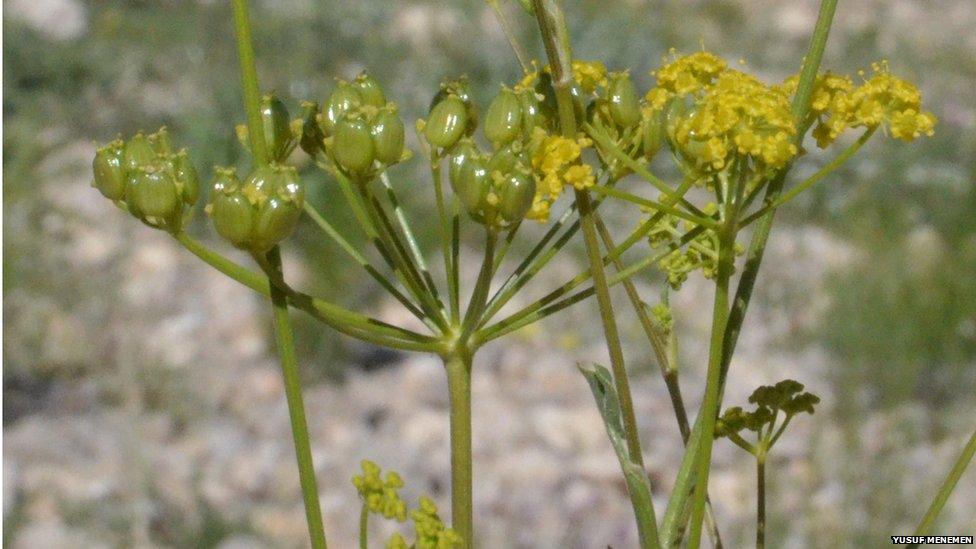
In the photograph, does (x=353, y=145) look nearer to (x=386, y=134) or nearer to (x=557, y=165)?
(x=386, y=134)

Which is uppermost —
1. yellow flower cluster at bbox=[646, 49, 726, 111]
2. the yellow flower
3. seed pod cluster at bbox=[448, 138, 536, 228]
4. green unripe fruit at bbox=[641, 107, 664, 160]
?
yellow flower cluster at bbox=[646, 49, 726, 111]

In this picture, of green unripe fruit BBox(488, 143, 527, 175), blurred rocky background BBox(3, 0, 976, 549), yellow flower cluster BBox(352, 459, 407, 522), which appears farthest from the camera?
blurred rocky background BBox(3, 0, 976, 549)

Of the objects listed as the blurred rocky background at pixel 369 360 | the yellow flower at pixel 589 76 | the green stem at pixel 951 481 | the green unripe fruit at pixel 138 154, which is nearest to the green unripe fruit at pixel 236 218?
the green unripe fruit at pixel 138 154

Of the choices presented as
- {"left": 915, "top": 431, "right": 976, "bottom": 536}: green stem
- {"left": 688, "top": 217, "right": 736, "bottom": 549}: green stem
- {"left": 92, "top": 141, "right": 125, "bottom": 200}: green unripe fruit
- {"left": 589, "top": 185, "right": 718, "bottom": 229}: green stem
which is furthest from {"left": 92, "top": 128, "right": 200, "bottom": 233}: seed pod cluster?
{"left": 915, "top": 431, "right": 976, "bottom": 536}: green stem

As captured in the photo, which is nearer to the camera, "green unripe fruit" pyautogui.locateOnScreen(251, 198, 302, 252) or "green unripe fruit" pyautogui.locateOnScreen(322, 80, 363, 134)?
"green unripe fruit" pyautogui.locateOnScreen(251, 198, 302, 252)

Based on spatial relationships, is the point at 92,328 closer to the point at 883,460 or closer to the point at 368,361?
the point at 368,361

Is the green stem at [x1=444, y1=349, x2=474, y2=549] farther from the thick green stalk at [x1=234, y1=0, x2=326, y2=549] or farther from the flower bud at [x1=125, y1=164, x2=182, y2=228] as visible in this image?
the flower bud at [x1=125, y1=164, x2=182, y2=228]

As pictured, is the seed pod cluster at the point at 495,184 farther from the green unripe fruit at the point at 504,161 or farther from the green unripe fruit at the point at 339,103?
the green unripe fruit at the point at 339,103

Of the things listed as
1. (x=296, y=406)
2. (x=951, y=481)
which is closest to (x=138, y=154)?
(x=296, y=406)
